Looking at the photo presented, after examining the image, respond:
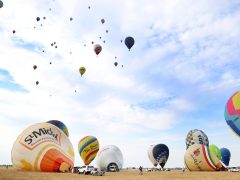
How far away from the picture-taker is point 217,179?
28.6 m

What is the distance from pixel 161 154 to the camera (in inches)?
2518

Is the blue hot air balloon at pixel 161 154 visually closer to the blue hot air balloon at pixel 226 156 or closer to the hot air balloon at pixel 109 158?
Result: the hot air balloon at pixel 109 158

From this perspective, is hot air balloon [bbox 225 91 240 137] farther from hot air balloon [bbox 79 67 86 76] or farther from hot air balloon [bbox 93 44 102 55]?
hot air balloon [bbox 79 67 86 76]

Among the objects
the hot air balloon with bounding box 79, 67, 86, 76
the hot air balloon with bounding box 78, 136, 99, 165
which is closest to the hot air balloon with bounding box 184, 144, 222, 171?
the hot air balloon with bounding box 78, 136, 99, 165

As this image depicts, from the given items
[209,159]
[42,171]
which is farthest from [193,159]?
[42,171]

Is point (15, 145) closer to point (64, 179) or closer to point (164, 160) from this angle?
point (64, 179)

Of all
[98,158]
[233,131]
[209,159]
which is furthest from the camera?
[98,158]

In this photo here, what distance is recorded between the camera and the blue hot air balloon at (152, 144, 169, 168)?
63969 millimetres

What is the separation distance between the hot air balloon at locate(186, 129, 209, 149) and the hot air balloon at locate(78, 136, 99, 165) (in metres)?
18.9

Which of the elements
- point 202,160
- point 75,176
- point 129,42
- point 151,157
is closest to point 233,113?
point 202,160

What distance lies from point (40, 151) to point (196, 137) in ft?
134

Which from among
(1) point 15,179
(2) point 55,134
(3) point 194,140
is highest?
(3) point 194,140

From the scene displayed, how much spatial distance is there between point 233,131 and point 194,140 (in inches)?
1002

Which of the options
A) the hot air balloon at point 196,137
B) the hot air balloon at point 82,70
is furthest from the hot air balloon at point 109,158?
the hot air balloon at point 196,137
